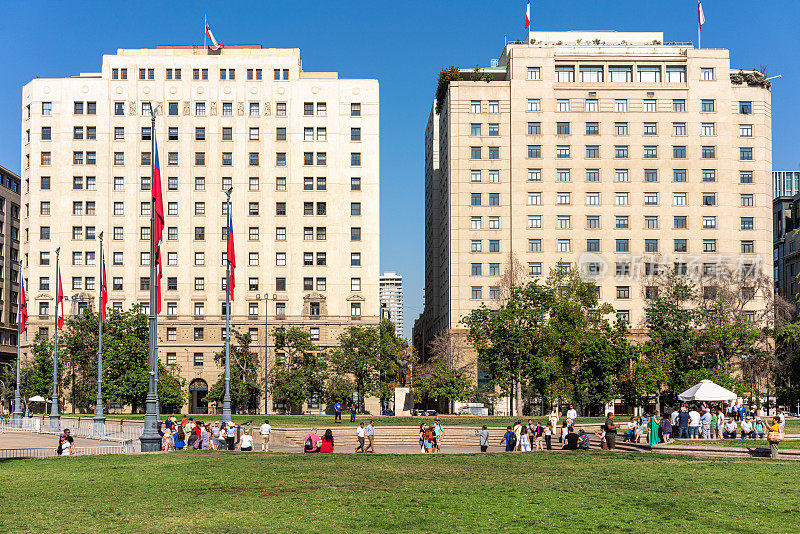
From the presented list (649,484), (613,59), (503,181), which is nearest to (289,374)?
(503,181)

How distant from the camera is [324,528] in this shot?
1744 cm

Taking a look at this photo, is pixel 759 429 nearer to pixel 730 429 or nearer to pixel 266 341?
pixel 730 429

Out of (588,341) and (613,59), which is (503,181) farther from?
(588,341)

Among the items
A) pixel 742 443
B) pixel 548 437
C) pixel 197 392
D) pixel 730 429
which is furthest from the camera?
pixel 197 392

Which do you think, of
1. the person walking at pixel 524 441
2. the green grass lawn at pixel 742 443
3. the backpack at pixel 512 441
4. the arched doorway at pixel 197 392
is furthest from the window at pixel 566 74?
the backpack at pixel 512 441

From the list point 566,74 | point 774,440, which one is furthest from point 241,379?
point 774,440

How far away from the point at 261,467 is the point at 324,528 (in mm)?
12581

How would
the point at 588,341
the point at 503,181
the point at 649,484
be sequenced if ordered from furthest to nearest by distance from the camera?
the point at 503,181, the point at 588,341, the point at 649,484

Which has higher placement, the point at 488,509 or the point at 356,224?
the point at 356,224

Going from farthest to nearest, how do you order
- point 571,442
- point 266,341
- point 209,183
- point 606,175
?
point 606,175 → point 209,183 → point 266,341 → point 571,442

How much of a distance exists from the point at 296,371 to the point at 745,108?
63715mm

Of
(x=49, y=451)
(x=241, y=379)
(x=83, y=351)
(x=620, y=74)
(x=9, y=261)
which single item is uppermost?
(x=620, y=74)

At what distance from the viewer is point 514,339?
74.6 m

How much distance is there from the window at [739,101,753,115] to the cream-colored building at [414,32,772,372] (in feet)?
0.43
